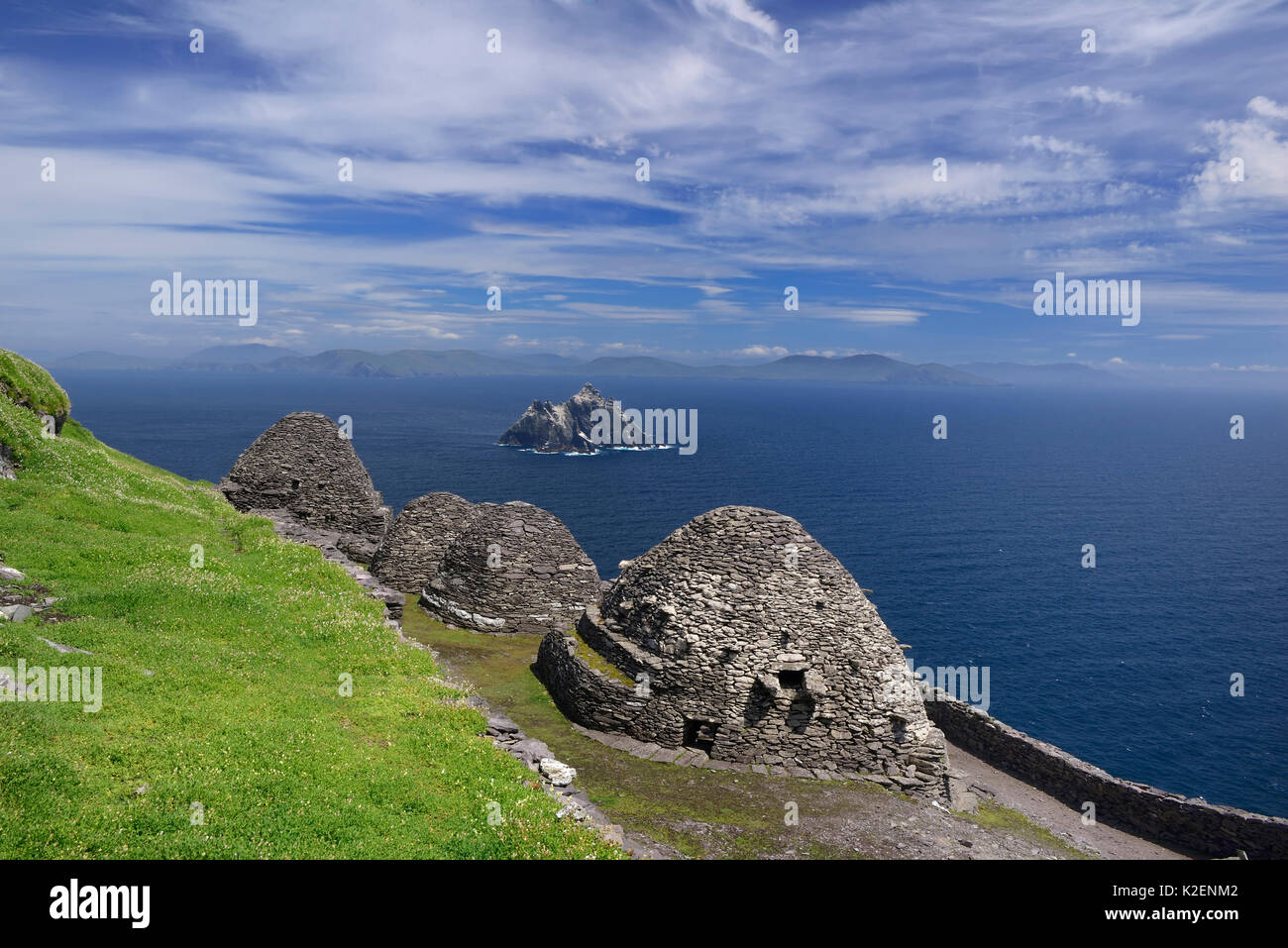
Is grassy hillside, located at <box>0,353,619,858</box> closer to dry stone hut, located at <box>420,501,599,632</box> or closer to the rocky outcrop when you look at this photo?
dry stone hut, located at <box>420,501,599,632</box>

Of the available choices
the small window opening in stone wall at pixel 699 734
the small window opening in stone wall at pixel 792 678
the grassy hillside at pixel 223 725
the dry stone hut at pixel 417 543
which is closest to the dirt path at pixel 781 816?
the small window opening in stone wall at pixel 699 734

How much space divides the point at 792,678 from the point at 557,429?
149 m

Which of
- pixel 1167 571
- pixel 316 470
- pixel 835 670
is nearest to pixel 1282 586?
pixel 1167 571

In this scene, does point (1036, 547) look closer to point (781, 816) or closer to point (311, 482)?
point (311, 482)

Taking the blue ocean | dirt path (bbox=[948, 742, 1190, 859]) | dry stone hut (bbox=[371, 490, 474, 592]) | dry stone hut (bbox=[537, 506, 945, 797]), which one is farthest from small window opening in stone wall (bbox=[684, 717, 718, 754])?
the blue ocean

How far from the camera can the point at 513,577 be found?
31.7 meters

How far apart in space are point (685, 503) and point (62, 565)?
94.4 m

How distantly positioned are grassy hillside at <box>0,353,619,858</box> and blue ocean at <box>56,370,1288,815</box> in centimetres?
4355

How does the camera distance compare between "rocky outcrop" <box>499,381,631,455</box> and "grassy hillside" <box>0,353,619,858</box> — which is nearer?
"grassy hillside" <box>0,353,619,858</box>

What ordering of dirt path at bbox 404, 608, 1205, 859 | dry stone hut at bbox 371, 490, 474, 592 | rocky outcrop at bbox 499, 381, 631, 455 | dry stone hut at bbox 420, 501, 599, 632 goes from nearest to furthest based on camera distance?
1. dirt path at bbox 404, 608, 1205, 859
2. dry stone hut at bbox 420, 501, 599, 632
3. dry stone hut at bbox 371, 490, 474, 592
4. rocky outcrop at bbox 499, 381, 631, 455

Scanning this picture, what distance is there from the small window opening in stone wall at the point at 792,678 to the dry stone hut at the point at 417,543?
63.5 feet

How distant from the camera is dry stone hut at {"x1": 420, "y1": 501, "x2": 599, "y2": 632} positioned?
31516mm

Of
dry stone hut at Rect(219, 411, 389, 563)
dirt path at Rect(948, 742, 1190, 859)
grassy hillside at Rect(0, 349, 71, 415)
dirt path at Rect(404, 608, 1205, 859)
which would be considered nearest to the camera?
dirt path at Rect(404, 608, 1205, 859)
